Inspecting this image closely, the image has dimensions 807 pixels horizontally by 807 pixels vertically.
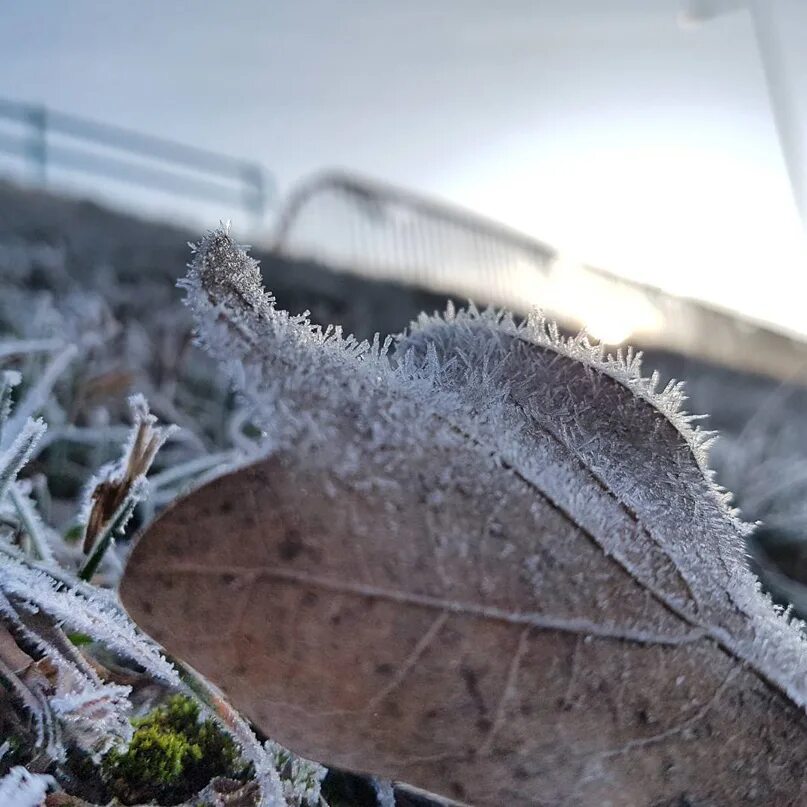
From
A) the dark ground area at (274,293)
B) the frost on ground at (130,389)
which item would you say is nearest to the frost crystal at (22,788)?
the frost on ground at (130,389)

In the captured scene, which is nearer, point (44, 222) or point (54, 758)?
point (54, 758)

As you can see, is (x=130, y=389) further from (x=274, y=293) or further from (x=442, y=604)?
(x=442, y=604)

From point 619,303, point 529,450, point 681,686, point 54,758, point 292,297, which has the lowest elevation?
point 54,758

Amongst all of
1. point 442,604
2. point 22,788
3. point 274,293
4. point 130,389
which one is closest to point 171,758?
point 22,788

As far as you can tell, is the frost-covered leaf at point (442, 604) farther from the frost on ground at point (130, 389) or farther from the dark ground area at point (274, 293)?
the dark ground area at point (274, 293)

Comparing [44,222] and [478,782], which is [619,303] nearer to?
[44,222]

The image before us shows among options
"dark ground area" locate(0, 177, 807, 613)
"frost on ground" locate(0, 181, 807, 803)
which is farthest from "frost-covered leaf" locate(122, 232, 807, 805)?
"dark ground area" locate(0, 177, 807, 613)

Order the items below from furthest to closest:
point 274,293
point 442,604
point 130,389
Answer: point 274,293
point 130,389
point 442,604

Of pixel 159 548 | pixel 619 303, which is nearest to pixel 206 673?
pixel 159 548
